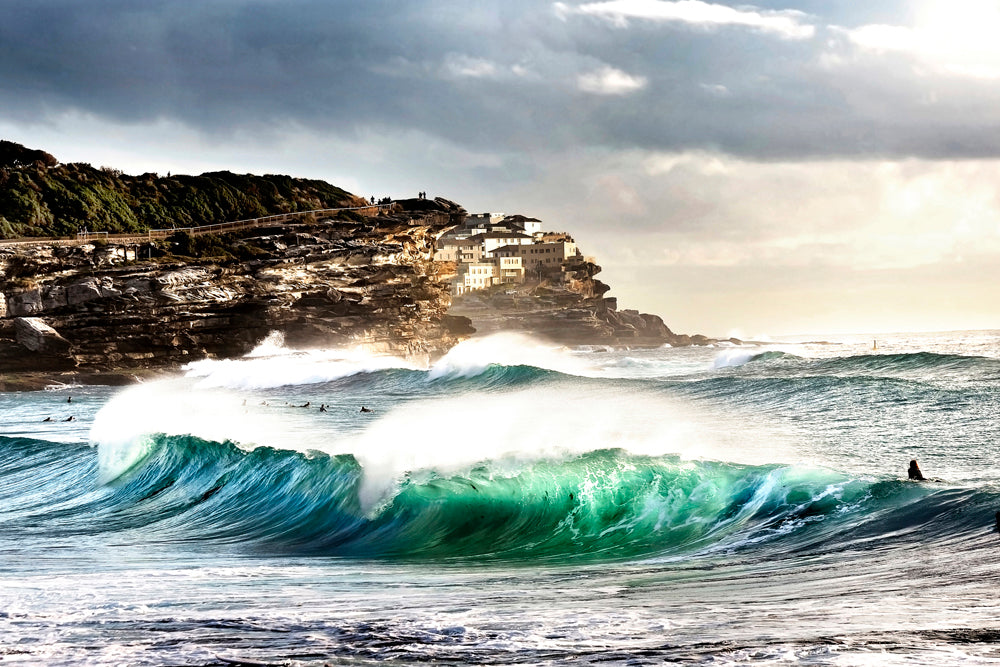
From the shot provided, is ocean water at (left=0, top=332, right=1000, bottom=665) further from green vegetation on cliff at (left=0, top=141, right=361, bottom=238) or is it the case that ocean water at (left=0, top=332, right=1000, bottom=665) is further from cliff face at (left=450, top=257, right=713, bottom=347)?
cliff face at (left=450, top=257, right=713, bottom=347)

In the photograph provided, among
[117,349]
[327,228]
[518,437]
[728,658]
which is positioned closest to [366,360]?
[327,228]

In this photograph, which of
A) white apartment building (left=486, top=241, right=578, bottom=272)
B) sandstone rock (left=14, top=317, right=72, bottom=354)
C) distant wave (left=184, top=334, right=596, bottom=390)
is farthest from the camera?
white apartment building (left=486, top=241, right=578, bottom=272)

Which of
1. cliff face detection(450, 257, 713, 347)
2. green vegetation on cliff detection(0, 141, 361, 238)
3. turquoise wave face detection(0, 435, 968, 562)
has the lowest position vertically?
turquoise wave face detection(0, 435, 968, 562)

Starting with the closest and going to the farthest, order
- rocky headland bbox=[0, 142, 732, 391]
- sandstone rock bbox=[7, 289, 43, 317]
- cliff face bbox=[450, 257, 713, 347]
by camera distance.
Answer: sandstone rock bbox=[7, 289, 43, 317], rocky headland bbox=[0, 142, 732, 391], cliff face bbox=[450, 257, 713, 347]

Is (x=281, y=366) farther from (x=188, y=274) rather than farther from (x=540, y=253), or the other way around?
(x=540, y=253)

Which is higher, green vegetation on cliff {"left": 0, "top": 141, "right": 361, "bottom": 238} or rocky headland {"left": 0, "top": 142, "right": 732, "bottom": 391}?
green vegetation on cliff {"left": 0, "top": 141, "right": 361, "bottom": 238}

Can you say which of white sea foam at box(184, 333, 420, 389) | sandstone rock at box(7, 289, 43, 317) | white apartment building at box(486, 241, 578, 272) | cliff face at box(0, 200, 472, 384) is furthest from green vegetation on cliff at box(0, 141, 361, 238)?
white apartment building at box(486, 241, 578, 272)

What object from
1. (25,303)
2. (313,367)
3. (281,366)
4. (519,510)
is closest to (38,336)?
(25,303)

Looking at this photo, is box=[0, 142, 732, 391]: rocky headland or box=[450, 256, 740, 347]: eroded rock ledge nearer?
box=[0, 142, 732, 391]: rocky headland
